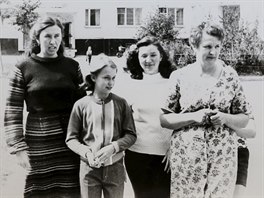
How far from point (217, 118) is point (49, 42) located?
62 centimetres

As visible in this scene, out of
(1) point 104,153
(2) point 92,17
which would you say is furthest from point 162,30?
(1) point 104,153

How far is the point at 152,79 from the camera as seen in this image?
4.52 ft

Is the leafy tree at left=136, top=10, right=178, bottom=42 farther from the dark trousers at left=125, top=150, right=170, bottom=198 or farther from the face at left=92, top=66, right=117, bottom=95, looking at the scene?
the dark trousers at left=125, top=150, right=170, bottom=198

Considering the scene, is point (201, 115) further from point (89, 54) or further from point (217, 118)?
point (89, 54)

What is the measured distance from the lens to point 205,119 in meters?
1.35

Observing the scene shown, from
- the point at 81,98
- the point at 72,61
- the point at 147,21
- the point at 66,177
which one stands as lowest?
the point at 66,177

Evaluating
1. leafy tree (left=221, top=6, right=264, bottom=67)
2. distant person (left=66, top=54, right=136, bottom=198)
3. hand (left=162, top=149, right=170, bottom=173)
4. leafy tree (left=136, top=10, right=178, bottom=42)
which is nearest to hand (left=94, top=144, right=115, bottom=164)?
distant person (left=66, top=54, right=136, bottom=198)

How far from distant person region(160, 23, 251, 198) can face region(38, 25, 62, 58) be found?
42 centimetres

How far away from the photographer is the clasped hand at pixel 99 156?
4.36ft

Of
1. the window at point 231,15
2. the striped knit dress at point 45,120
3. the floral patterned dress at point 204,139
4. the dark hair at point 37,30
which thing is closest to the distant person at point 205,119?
the floral patterned dress at point 204,139

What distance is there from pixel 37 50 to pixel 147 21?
16.0 inches

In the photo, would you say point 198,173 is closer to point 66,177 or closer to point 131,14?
point 66,177

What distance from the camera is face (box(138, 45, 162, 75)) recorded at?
1368 mm

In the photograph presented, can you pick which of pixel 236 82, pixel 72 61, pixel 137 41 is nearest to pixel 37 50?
pixel 72 61
